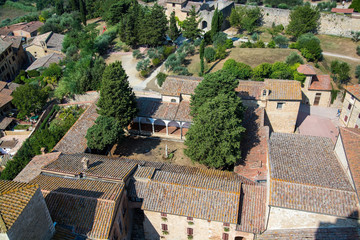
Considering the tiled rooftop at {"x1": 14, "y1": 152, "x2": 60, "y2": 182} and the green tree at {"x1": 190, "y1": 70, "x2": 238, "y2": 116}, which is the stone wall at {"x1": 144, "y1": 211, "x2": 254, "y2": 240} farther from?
the green tree at {"x1": 190, "y1": 70, "x2": 238, "y2": 116}

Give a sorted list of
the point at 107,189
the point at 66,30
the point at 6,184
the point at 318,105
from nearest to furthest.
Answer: the point at 6,184, the point at 107,189, the point at 318,105, the point at 66,30

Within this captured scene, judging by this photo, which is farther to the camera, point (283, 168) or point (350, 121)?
point (350, 121)

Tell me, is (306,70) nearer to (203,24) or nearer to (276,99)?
(276,99)

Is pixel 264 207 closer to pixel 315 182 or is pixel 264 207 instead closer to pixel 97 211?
pixel 315 182

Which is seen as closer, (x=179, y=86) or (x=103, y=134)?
(x=103, y=134)

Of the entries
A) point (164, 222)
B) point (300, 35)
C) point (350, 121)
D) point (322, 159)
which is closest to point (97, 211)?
point (164, 222)

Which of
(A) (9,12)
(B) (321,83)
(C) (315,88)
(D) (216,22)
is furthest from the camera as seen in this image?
(A) (9,12)

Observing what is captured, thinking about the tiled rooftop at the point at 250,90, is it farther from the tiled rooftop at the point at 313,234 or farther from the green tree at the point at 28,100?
the green tree at the point at 28,100

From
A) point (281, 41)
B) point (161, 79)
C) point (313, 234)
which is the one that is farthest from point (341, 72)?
point (313, 234)
